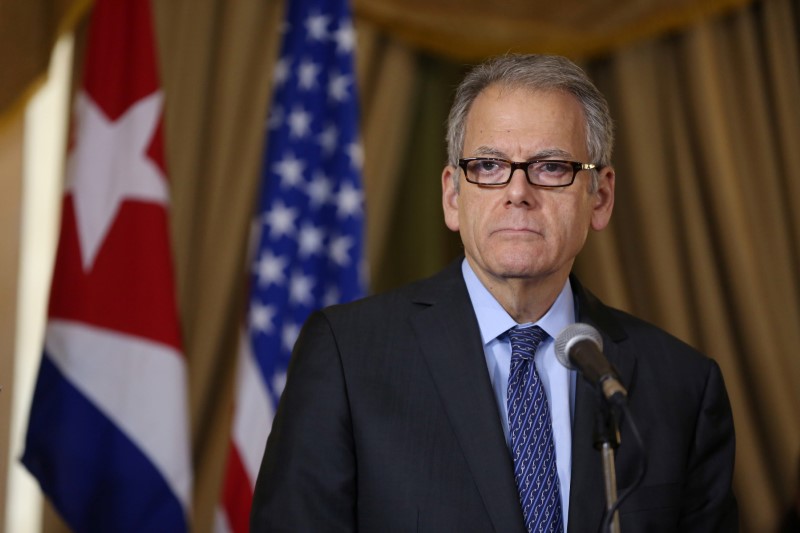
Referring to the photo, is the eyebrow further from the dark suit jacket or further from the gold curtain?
the gold curtain

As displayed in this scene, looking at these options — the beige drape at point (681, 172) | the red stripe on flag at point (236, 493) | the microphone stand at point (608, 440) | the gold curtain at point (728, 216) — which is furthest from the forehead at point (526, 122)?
the gold curtain at point (728, 216)

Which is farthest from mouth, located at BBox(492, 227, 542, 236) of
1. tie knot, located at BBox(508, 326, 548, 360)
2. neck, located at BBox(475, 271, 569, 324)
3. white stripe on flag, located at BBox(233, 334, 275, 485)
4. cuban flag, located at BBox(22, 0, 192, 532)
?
white stripe on flag, located at BBox(233, 334, 275, 485)

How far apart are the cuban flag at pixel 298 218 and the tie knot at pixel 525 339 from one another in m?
1.87

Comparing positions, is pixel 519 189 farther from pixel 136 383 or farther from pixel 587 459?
pixel 136 383

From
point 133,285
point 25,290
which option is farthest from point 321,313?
point 25,290

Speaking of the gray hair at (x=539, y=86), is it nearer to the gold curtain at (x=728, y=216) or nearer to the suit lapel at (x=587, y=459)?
the suit lapel at (x=587, y=459)

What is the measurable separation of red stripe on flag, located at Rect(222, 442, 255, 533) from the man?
1788 mm

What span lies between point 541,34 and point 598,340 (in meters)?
3.31

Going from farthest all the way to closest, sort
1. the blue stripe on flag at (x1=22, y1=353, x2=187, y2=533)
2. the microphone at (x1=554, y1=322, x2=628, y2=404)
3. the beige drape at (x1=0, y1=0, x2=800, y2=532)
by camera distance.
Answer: the beige drape at (x1=0, y1=0, x2=800, y2=532)
the blue stripe on flag at (x1=22, y1=353, x2=187, y2=533)
the microphone at (x1=554, y1=322, x2=628, y2=404)

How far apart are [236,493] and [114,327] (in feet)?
2.70

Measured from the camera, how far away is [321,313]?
222cm

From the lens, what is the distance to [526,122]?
7.22ft

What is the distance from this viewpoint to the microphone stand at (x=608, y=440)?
163 cm

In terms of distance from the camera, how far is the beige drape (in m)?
4.57
